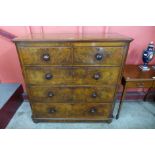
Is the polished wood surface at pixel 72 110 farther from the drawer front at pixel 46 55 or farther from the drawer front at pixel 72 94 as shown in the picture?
the drawer front at pixel 46 55

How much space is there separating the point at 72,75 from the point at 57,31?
67 cm

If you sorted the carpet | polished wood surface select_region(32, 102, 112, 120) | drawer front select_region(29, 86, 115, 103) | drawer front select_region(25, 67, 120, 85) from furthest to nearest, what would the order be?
1. the carpet
2. polished wood surface select_region(32, 102, 112, 120)
3. drawer front select_region(29, 86, 115, 103)
4. drawer front select_region(25, 67, 120, 85)

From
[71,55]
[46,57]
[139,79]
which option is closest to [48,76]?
[46,57]

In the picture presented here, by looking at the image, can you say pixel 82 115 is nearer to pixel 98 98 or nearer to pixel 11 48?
pixel 98 98

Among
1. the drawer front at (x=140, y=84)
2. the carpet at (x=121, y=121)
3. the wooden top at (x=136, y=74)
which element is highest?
the wooden top at (x=136, y=74)

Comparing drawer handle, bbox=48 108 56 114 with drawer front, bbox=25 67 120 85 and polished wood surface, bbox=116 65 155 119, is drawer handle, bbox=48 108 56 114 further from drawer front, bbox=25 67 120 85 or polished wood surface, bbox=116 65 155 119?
polished wood surface, bbox=116 65 155 119

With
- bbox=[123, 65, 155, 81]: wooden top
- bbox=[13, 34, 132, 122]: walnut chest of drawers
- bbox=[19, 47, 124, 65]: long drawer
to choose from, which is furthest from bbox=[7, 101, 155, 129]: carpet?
bbox=[19, 47, 124, 65]: long drawer

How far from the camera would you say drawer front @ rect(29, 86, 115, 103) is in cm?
152

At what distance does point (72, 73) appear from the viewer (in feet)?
4.60

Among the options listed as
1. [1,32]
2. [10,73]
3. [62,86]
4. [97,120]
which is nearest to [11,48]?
[1,32]

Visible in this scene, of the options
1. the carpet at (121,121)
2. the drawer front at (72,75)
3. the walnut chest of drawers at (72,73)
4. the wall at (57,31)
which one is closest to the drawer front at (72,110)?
the walnut chest of drawers at (72,73)

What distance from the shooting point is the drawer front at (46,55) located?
1266 millimetres

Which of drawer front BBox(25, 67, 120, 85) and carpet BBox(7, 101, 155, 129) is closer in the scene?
drawer front BBox(25, 67, 120, 85)

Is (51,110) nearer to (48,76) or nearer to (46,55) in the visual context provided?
(48,76)
